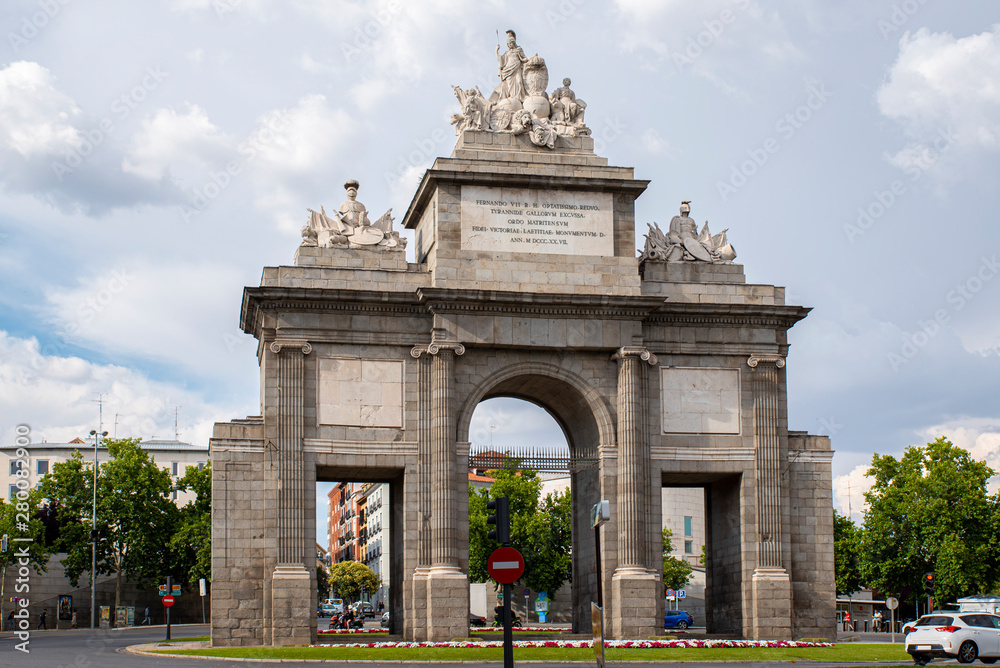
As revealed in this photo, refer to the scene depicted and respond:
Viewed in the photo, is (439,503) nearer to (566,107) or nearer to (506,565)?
(566,107)

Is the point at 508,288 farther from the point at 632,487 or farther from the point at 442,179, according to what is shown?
the point at 632,487

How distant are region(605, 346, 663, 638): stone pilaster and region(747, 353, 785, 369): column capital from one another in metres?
3.77

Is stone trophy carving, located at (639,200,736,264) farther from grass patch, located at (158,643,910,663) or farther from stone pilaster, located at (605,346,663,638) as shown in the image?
grass patch, located at (158,643,910,663)

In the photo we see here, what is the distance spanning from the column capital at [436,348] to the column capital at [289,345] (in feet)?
11.9

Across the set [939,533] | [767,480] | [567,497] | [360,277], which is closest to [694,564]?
[567,497]

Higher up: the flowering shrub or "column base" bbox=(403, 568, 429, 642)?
"column base" bbox=(403, 568, 429, 642)

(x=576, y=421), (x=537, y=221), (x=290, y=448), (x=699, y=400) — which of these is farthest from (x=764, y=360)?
(x=290, y=448)

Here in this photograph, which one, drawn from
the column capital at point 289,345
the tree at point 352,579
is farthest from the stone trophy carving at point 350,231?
the tree at point 352,579

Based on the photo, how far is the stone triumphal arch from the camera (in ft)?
135

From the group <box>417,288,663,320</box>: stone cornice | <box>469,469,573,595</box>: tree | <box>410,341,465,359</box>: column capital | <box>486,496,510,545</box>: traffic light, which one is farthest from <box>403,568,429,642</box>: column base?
<box>469,469,573,595</box>: tree

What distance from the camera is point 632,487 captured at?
4228 centimetres

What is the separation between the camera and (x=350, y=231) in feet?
144

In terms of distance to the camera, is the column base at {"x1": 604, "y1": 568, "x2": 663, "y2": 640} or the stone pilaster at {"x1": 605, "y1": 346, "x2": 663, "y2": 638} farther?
the stone pilaster at {"x1": 605, "y1": 346, "x2": 663, "y2": 638}

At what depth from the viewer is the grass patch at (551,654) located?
34938 mm
